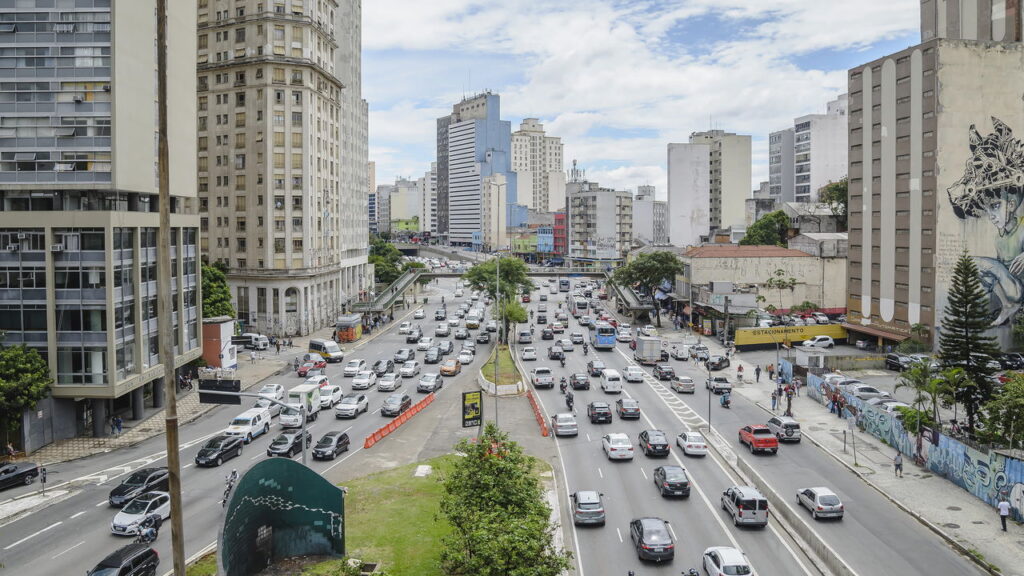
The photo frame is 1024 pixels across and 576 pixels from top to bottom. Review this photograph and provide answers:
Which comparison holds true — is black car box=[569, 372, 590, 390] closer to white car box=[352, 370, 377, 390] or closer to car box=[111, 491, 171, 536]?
white car box=[352, 370, 377, 390]

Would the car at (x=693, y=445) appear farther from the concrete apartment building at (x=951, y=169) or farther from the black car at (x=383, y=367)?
the concrete apartment building at (x=951, y=169)

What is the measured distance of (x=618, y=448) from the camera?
40500 millimetres

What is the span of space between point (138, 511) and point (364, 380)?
30.6 meters

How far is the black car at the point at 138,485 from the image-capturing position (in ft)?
110

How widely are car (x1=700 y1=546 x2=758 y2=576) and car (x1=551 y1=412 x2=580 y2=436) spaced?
64.0 feet

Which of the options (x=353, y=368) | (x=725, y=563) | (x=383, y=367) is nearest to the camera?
(x=725, y=563)

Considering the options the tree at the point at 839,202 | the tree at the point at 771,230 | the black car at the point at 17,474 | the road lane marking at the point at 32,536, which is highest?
the tree at the point at 839,202

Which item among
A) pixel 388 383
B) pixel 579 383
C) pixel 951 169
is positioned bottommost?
pixel 579 383

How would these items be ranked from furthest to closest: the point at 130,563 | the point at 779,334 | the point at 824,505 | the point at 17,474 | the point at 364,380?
the point at 779,334, the point at 364,380, the point at 17,474, the point at 824,505, the point at 130,563

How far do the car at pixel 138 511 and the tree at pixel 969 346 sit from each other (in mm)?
42020

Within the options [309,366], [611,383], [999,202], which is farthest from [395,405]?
[999,202]

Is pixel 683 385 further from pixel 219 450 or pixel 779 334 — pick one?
pixel 219 450

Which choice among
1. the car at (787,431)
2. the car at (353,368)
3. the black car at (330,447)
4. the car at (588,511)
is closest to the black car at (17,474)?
the black car at (330,447)

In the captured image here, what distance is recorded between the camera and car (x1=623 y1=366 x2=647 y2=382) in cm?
6301
